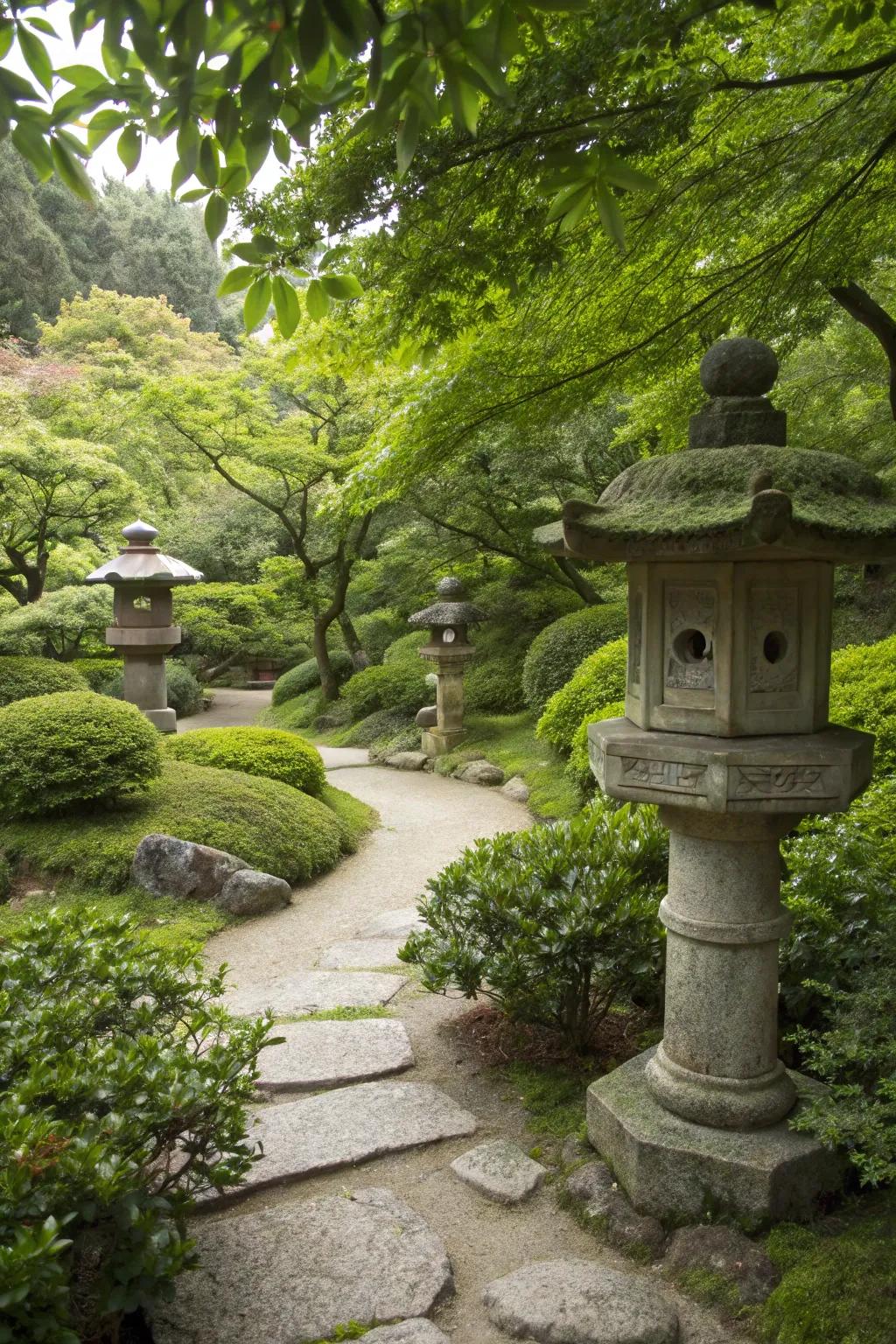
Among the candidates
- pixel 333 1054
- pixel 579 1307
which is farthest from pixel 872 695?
pixel 579 1307

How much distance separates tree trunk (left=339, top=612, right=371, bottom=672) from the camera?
64.0 feet

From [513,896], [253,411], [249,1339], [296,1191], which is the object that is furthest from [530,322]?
[253,411]

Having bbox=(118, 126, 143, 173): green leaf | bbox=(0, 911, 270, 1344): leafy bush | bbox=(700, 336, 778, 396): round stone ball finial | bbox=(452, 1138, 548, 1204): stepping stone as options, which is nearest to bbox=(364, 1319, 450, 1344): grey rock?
bbox=(0, 911, 270, 1344): leafy bush

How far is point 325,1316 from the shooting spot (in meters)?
2.87

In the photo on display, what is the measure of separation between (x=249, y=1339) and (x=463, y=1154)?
1.31 metres

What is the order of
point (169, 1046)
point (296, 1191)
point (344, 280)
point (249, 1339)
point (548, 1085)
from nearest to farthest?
1. point (344, 280)
2. point (249, 1339)
3. point (169, 1046)
4. point (296, 1191)
5. point (548, 1085)

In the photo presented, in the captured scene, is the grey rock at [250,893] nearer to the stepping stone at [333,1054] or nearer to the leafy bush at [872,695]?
the stepping stone at [333,1054]

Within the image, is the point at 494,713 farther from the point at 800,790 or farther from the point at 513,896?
the point at 800,790

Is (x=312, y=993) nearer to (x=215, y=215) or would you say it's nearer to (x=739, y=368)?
(x=739, y=368)

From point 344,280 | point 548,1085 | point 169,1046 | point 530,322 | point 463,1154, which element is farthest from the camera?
point 530,322

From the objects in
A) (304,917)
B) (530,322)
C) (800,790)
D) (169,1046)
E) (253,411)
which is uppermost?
(253,411)

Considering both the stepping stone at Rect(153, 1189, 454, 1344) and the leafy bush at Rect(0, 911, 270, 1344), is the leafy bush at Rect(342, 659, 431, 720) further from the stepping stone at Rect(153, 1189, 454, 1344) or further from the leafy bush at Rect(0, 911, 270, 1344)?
the stepping stone at Rect(153, 1189, 454, 1344)

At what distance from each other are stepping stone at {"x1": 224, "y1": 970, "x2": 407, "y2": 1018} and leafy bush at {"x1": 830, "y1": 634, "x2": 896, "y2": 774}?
3327mm

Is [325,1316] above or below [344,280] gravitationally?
below
